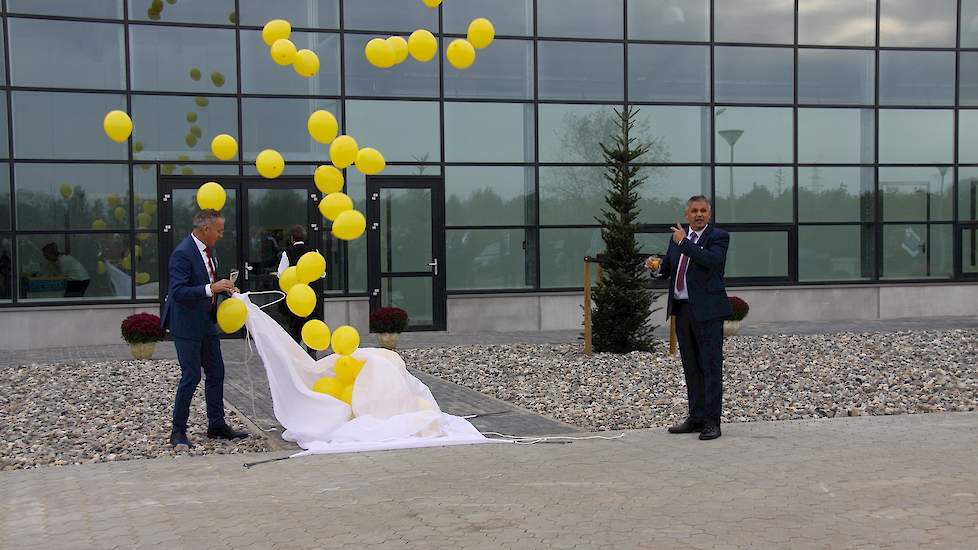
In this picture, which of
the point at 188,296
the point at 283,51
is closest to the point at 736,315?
the point at 283,51

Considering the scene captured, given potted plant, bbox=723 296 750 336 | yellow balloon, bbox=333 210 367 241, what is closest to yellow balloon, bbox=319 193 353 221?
yellow balloon, bbox=333 210 367 241

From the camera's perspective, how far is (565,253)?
19.7m

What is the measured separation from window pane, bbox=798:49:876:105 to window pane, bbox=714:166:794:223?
5.16 feet

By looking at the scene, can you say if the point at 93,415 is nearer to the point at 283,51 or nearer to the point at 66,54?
the point at 283,51

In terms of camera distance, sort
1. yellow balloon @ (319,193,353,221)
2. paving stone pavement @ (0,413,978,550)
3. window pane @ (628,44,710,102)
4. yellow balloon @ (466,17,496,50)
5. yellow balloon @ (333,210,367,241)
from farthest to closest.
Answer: window pane @ (628,44,710,102) → yellow balloon @ (466,17,496,50) → yellow balloon @ (319,193,353,221) → yellow balloon @ (333,210,367,241) → paving stone pavement @ (0,413,978,550)

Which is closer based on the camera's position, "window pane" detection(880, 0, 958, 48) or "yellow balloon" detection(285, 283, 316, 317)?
"yellow balloon" detection(285, 283, 316, 317)

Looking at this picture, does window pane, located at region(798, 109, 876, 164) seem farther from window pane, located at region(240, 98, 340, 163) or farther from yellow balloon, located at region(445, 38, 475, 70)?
yellow balloon, located at region(445, 38, 475, 70)

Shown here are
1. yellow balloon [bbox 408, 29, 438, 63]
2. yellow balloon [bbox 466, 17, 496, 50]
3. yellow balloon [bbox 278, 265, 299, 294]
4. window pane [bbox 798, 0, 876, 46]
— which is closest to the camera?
yellow balloon [bbox 278, 265, 299, 294]

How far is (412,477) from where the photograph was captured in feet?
23.8

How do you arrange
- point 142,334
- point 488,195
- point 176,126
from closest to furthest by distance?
point 142,334
point 176,126
point 488,195

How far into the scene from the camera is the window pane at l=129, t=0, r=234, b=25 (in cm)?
1798

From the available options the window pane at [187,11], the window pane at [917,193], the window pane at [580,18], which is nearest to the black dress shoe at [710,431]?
the window pane at [580,18]

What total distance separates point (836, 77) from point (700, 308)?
13848 mm

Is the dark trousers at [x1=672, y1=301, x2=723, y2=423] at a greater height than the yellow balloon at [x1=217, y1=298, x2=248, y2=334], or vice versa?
the yellow balloon at [x1=217, y1=298, x2=248, y2=334]
